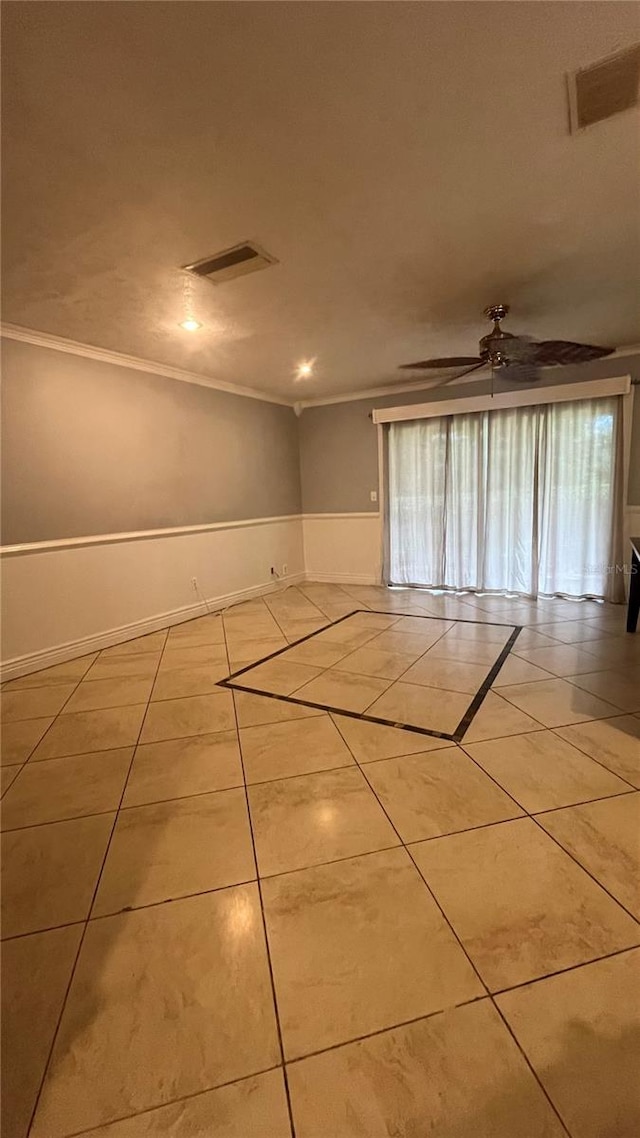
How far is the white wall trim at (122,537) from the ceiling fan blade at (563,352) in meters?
3.05

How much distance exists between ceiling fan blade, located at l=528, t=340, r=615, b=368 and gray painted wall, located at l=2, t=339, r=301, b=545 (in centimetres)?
288

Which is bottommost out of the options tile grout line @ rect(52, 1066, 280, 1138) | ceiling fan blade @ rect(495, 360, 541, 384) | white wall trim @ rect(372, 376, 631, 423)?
tile grout line @ rect(52, 1066, 280, 1138)

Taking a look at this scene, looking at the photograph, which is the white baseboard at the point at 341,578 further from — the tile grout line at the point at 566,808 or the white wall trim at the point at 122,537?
the tile grout line at the point at 566,808

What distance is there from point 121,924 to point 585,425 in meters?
4.71

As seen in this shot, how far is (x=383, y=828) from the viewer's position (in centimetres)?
146

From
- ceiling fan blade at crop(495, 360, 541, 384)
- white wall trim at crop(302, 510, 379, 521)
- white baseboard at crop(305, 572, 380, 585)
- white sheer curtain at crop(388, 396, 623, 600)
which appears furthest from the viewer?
white baseboard at crop(305, 572, 380, 585)

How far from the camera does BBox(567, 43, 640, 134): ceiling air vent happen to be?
4.09 feet

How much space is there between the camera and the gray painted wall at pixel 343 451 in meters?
4.96

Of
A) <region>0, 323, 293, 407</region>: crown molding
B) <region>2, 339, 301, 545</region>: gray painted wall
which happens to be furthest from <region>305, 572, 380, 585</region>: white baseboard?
<region>0, 323, 293, 407</region>: crown molding

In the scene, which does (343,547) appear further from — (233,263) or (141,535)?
(233,263)

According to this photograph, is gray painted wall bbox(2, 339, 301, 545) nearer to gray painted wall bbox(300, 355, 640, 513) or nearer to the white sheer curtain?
gray painted wall bbox(300, 355, 640, 513)

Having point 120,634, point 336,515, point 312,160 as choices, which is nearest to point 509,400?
point 336,515

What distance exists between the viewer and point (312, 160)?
153 centimetres

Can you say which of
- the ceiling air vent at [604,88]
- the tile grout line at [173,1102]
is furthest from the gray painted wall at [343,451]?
the tile grout line at [173,1102]
